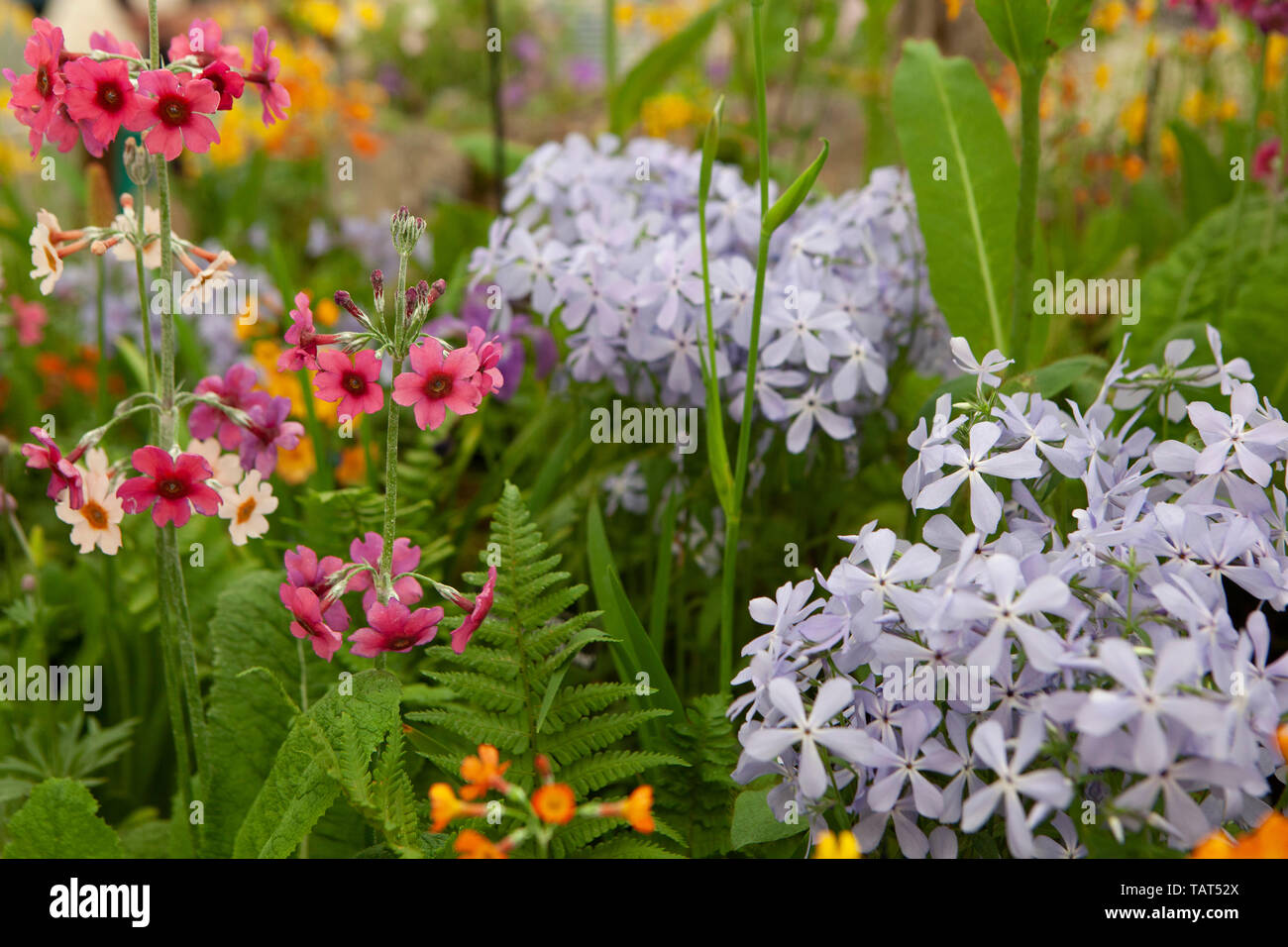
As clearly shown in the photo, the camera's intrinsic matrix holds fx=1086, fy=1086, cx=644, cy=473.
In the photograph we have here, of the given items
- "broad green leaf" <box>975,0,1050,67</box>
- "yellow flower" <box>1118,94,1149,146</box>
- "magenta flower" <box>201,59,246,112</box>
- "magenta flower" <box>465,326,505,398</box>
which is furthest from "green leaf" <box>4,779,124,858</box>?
"yellow flower" <box>1118,94,1149,146</box>

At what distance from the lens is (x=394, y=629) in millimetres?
1067

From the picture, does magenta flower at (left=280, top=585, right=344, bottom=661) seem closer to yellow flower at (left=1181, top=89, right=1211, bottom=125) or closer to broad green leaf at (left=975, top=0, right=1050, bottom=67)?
broad green leaf at (left=975, top=0, right=1050, bottom=67)

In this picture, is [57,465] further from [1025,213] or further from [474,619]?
[1025,213]

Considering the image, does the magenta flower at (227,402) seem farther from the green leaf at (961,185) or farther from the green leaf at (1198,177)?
the green leaf at (1198,177)

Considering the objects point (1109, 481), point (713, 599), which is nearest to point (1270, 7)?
point (1109, 481)

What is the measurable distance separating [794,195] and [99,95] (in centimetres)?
74

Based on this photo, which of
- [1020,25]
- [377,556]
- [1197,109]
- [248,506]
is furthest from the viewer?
[1197,109]

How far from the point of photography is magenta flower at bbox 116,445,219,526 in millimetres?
1113

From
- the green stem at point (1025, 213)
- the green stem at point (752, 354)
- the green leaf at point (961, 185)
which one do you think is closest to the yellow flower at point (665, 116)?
the green leaf at point (961, 185)

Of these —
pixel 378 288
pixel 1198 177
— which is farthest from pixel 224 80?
pixel 1198 177

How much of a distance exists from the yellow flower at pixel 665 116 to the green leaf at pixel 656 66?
1.34m

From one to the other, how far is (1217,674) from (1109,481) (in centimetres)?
33

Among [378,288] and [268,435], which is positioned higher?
[378,288]
